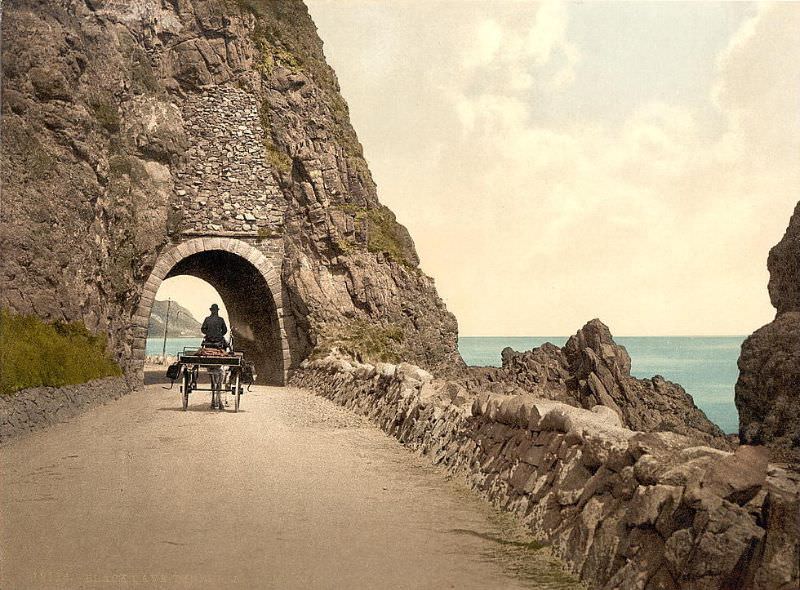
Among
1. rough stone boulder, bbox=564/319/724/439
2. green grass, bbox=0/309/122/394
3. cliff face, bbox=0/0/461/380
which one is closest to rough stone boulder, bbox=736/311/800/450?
green grass, bbox=0/309/122/394

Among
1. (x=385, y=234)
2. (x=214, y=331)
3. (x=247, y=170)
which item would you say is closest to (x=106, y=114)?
(x=247, y=170)

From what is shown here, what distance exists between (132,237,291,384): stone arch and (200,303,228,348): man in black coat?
8514mm

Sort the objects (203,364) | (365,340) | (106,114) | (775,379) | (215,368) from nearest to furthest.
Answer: (775,379) < (203,364) < (215,368) < (106,114) < (365,340)

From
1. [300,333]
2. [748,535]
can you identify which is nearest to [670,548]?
[748,535]

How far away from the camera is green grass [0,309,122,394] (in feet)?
37.2

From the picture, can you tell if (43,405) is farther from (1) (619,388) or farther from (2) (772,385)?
(1) (619,388)

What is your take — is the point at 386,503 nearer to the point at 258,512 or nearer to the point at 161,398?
the point at 258,512

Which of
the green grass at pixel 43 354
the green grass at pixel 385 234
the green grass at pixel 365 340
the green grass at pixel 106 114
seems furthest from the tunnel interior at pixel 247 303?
the green grass at pixel 43 354

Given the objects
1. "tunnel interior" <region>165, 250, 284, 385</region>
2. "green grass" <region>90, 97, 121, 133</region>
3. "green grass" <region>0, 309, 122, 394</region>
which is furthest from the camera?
"tunnel interior" <region>165, 250, 284, 385</region>

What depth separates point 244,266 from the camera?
2781 centimetres

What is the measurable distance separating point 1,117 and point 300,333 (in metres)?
13.6

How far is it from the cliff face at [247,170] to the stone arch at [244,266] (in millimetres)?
261

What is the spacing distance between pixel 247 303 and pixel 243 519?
24565 mm

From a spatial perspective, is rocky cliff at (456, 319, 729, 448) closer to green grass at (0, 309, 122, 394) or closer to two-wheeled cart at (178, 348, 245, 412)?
two-wheeled cart at (178, 348, 245, 412)
